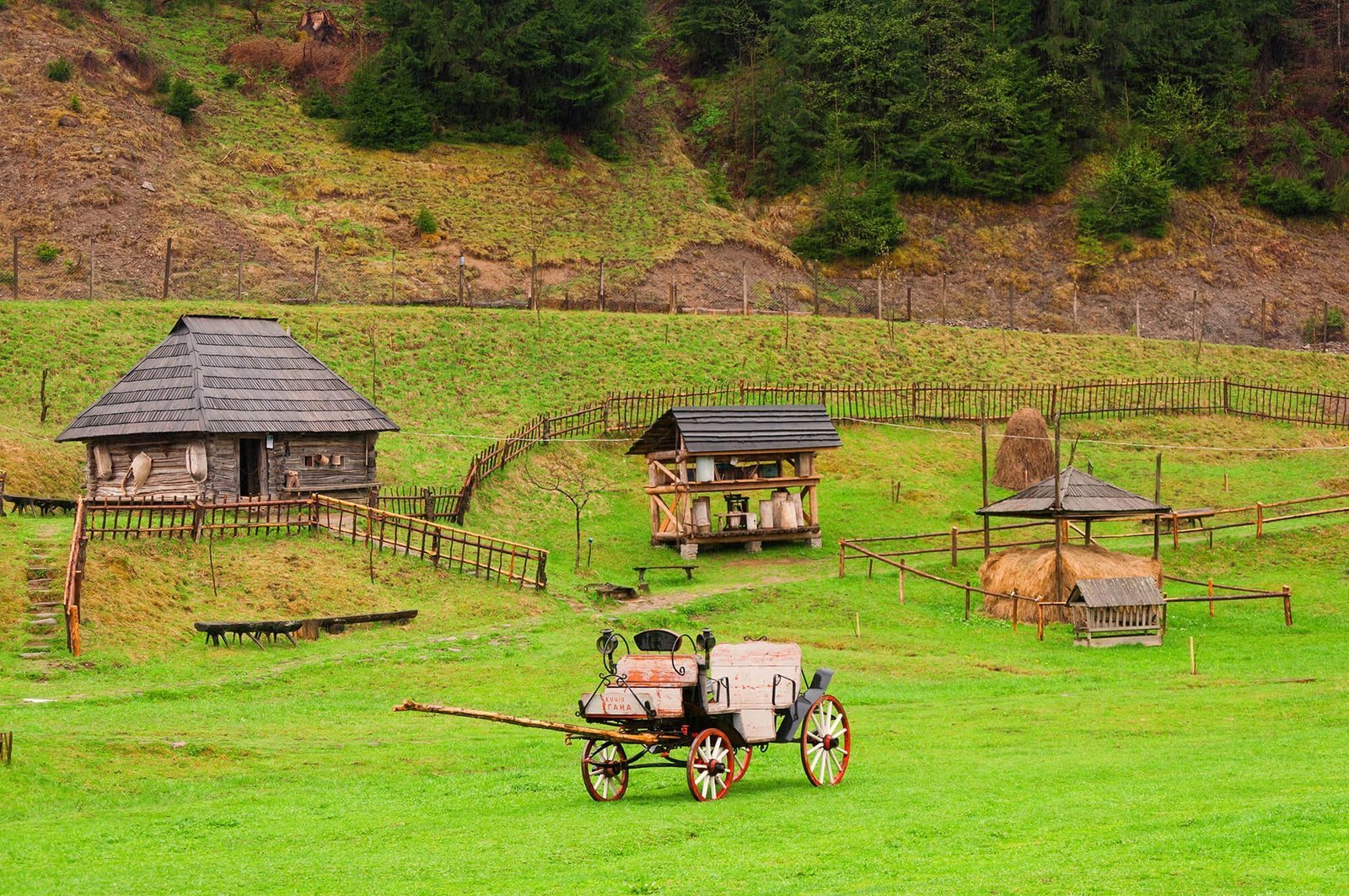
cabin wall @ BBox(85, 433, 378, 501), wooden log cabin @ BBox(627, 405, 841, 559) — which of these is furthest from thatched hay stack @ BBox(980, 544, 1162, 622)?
cabin wall @ BBox(85, 433, 378, 501)

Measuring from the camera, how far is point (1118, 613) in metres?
31.5

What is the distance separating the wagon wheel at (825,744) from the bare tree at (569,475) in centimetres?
2667

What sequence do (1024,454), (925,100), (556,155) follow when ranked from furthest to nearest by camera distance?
(925,100), (556,155), (1024,454)

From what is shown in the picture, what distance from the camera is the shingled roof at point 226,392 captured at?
3678 cm

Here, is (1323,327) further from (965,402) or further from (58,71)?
(58,71)

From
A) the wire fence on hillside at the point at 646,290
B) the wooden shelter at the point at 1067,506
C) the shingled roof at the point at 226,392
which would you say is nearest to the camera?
the wooden shelter at the point at 1067,506

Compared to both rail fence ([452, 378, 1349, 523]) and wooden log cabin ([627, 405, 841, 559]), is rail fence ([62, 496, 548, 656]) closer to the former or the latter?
wooden log cabin ([627, 405, 841, 559])

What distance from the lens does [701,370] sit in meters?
57.2

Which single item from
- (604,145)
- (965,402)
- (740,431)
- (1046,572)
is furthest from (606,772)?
(604,145)

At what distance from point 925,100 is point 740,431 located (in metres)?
47.9

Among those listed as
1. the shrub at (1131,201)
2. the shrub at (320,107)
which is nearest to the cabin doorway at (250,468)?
the shrub at (320,107)

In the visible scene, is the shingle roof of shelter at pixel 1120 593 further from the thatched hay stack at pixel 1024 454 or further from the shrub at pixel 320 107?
the shrub at pixel 320 107

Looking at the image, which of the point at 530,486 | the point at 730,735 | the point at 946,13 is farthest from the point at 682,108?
the point at 730,735

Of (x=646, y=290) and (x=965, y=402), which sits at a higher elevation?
(x=646, y=290)
